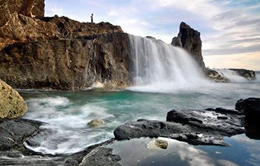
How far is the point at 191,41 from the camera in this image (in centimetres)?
3350

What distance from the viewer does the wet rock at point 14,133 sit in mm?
4430

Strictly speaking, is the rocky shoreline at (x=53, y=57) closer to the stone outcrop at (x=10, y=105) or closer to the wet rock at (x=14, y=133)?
the stone outcrop at (x=10, y=105)

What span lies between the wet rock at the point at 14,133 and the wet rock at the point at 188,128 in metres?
2.33

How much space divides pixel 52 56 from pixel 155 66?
33.3 feet

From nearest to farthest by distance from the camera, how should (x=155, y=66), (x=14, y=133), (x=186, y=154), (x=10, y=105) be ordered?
1. (x=186, y=154)
2. (x=14, y=133)
3. (x=10, y=105)
4. (x=155, y=66)

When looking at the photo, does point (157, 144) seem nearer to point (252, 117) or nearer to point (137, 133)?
point (137, 133)

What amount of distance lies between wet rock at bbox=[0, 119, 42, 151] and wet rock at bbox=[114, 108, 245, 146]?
7.66ft

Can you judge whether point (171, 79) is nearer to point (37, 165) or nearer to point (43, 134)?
point (43, 134)

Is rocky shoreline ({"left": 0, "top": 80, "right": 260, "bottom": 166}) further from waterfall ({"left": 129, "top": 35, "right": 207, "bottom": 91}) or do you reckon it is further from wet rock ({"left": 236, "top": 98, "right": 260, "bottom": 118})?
waterfall ({"left": 129, "top": 35, "right": 207, "bottom": 91})

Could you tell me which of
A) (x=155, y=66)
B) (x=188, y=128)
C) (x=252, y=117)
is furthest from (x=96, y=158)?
→ (x=155, y=66)

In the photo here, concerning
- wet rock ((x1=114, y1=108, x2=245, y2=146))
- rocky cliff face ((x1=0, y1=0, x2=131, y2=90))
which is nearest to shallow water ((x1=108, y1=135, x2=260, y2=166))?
wet rock ((x1=114, y1=108, x2=245, y2=146))

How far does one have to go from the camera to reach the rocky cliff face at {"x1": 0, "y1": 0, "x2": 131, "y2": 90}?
13703mm

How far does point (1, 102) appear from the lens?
6738mm

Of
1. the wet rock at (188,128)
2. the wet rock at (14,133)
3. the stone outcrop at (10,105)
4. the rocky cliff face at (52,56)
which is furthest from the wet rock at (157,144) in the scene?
the rocky cliff face at (52,56)
